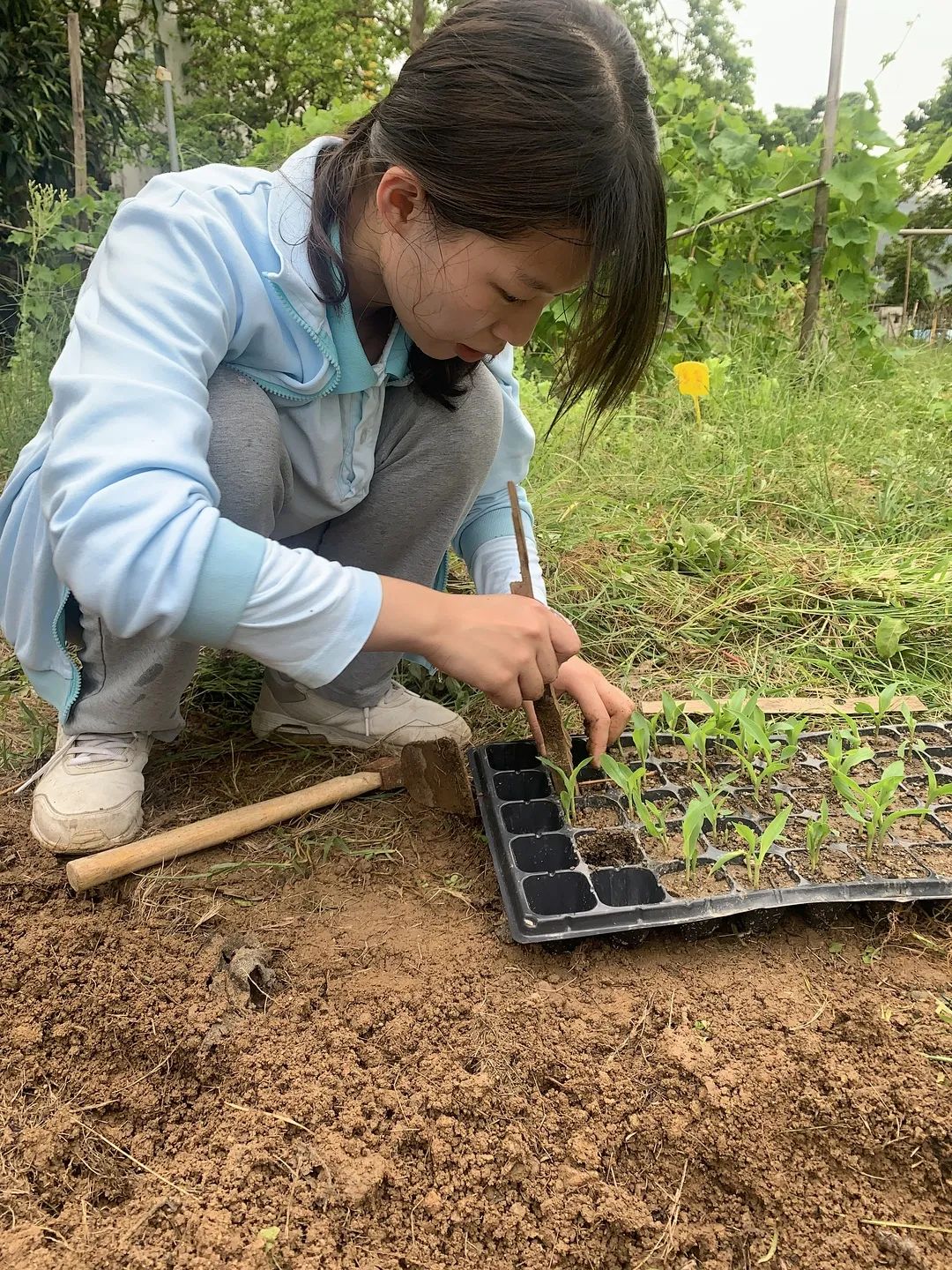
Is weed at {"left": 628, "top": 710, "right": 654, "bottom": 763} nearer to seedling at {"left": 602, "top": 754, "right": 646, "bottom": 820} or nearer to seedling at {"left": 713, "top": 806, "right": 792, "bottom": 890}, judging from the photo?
seedling at {"left": 602, "top": 754, "right": 646, "bottom": 820}

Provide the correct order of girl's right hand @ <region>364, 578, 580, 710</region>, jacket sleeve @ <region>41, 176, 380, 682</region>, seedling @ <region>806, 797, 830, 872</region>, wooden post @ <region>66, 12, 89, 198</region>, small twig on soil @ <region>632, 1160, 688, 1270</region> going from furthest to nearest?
wooden post @ <region>66, 12, 89, 198</region>
seedling @ <region>806, 797, 830, 872</region>
girl's right hand @ <region>364, 578, 580, 710</region>
jacket sleeve @ <region>41, 176, 380, 682</region>
small twig on soil @ <region>632, 1160, 688, 1270</region>

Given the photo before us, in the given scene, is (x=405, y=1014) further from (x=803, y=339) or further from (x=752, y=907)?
(x=803, y=339)

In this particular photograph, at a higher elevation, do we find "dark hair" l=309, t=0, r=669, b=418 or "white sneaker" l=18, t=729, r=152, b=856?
"dark hair" l=309, t=0, r=669, b=418

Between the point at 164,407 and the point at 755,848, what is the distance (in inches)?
40.5

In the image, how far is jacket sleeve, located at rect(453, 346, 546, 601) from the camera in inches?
70.7

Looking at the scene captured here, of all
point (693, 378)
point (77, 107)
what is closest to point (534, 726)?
point (693, 378)

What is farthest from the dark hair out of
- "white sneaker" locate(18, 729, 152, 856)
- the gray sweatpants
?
"white sneaker" locate(18, 729, 152, 856)

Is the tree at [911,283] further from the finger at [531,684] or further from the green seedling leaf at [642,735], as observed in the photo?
the finger at [531,684]

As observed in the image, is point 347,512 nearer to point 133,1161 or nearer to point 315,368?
point 315,368

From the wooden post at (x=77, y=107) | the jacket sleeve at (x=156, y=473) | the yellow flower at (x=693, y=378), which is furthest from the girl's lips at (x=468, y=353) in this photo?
the wooden post at (x=77, y=107)

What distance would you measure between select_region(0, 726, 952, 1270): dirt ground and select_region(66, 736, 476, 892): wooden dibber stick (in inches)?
1.8

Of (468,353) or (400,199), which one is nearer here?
(400,199)

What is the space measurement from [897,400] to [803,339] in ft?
1.77

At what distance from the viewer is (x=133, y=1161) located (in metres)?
0.96
